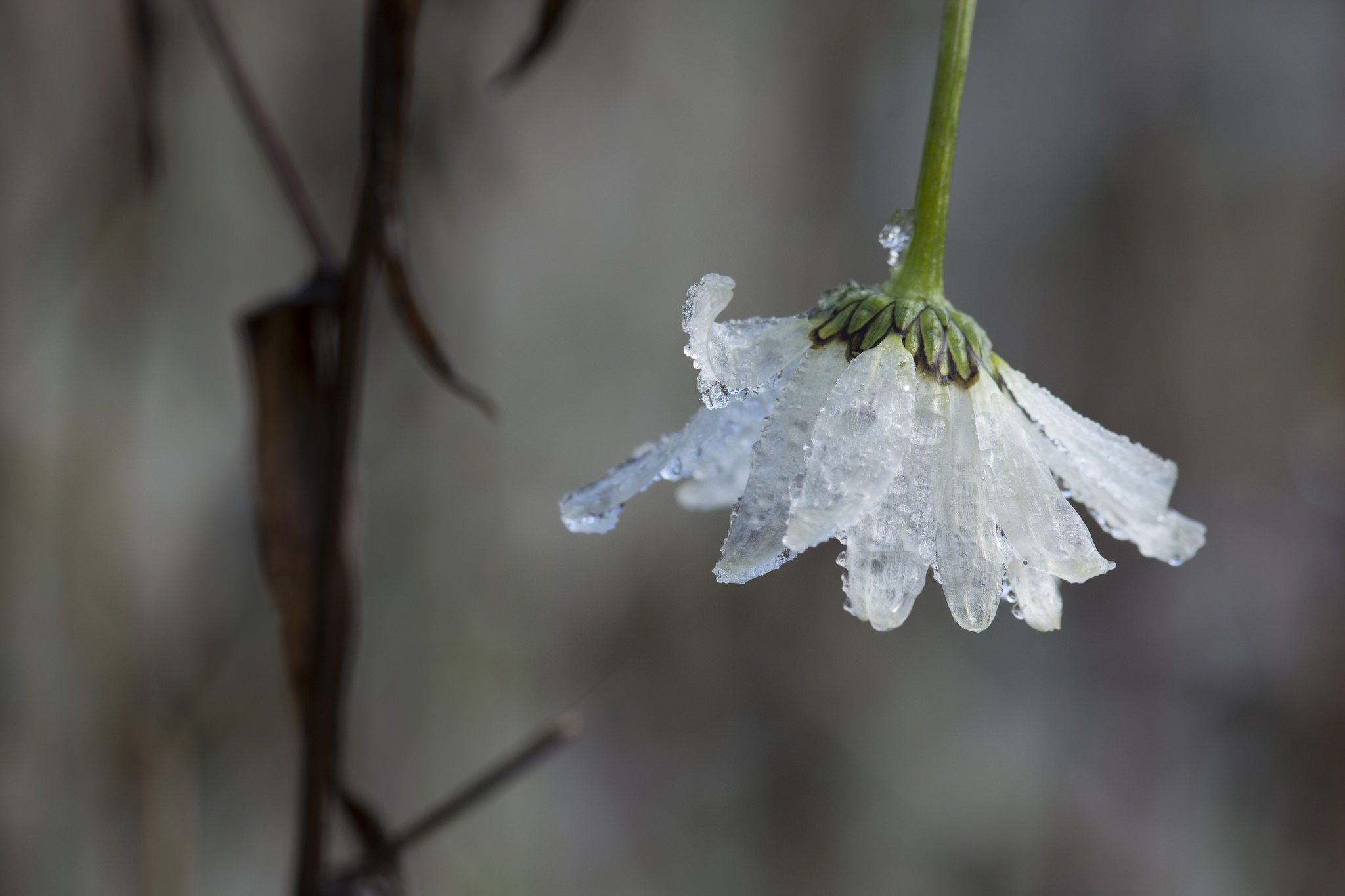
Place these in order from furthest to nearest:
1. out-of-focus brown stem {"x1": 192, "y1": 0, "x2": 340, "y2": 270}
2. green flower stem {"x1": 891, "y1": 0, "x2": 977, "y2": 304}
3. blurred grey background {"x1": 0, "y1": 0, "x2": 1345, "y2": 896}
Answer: blurred grey background {"x1": 0, "y1": 0, "x2": 1345, "y2": 896}
out-of-focus brown stem {"x1": 192, "y1": 0, "x2": 340, "y2": 270}
green flower stem {"x1": 891, "y1": 0, "x2": 977, "y2": 304}

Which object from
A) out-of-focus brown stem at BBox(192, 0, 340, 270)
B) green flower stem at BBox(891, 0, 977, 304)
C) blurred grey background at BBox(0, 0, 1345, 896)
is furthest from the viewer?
blurred grey background at BBox(0, 0, 1345, 896)

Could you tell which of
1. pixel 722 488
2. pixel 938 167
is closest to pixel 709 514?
pixel 722 488

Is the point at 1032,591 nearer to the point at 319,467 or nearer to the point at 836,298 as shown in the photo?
the point at 836,298

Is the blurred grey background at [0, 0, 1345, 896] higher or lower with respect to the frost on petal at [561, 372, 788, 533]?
lower

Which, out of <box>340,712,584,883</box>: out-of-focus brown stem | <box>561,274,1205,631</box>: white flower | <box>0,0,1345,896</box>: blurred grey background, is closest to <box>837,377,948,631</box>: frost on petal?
<box>561,274,1205,631</box>: white flower

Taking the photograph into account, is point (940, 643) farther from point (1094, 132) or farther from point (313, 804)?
point (313, 804)

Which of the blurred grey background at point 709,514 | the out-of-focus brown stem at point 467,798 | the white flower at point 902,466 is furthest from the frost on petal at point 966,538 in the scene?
the blurred grey background at point 709,514

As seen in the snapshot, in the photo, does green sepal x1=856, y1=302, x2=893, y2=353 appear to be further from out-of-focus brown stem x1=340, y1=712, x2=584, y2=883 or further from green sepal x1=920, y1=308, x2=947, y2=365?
out-of-focus brown stem x1=340, y1=712, x2=584, y2=883
